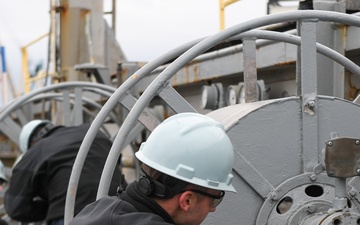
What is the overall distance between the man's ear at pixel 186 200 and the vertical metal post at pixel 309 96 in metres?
1.06

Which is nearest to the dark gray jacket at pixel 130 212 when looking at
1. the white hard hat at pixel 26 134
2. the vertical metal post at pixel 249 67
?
the vertical metal post at pixel 249 67

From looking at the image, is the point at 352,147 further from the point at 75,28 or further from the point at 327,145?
the point at 75,28

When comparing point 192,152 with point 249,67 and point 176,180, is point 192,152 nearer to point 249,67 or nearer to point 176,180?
point 176,180

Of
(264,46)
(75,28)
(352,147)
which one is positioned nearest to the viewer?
(352,147)

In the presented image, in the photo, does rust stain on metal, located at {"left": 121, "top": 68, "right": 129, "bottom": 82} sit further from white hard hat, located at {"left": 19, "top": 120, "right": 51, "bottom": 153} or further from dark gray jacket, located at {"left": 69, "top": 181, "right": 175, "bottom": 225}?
dark gray jacket, located at {"left": 69, "top": 181, "right": 175, "bottom": 225}

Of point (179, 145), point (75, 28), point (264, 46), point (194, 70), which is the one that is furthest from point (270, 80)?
point (75, 28)

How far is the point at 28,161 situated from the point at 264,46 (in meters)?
1.83

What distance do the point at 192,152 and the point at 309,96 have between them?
3.43 ft

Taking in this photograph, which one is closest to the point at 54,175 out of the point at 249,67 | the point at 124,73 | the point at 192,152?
the point at 124,73

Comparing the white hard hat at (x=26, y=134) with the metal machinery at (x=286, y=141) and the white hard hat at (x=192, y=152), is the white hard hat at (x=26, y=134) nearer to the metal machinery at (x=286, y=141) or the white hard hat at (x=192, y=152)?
the metal machinery at (x=286, y=141)

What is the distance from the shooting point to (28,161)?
20.0ft

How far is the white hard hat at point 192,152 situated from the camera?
264 centimetres

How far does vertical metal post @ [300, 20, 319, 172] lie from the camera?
3.54 metres

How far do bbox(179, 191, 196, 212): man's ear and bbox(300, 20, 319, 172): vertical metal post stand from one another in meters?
1.06
